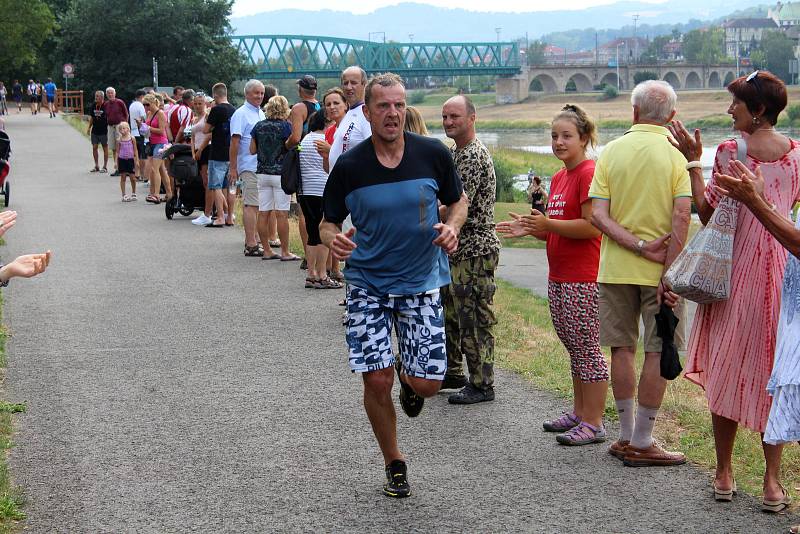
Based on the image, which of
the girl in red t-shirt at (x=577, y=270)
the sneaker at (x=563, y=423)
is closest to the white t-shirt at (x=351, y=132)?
the girl in red t-shirt at (x=577, y=270)

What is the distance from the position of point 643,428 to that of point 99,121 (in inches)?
796

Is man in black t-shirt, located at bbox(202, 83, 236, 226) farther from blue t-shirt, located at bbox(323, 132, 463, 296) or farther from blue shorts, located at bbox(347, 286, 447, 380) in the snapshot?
blue shorts, located at bbox(347, 286, 447, 380)

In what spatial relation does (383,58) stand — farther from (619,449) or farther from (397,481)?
(397,481)

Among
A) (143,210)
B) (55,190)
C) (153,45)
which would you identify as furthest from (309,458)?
(153,45)

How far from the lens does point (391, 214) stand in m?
5.34

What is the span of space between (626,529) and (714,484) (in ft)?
2.10

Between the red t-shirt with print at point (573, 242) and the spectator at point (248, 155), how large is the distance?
7.67m

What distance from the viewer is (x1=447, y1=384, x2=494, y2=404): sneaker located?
7184 millimetres

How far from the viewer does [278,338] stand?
30.6ft

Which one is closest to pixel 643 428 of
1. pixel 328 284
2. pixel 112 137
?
pixel 328 284

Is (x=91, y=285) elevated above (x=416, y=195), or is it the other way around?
(x=416, y=195)

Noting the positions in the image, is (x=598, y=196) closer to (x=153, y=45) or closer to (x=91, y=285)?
(x=91, y=285)

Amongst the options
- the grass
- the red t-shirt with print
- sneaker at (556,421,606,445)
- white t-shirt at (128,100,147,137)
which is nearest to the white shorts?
the grass

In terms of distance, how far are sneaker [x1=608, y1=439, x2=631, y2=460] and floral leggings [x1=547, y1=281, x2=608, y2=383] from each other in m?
0.42
